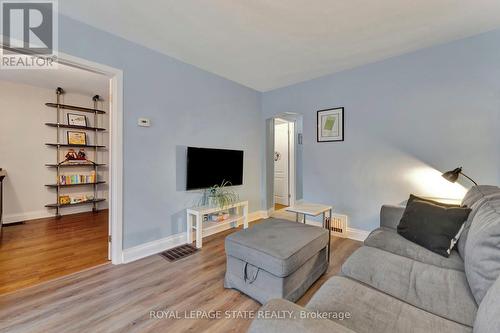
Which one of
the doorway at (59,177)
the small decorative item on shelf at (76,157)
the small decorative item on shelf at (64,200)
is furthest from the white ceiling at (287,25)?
the small decorative item on shelf at (64,200)

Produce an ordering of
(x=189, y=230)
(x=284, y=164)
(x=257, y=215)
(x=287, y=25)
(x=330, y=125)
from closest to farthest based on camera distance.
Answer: (x=287, y=25), (x=189, y=230), (x=330, y=125), (x=257, y=215), (x=284, y=164)

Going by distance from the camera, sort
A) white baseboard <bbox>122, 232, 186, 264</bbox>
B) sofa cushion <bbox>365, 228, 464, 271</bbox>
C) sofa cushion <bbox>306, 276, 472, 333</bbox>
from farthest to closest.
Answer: white baseboard <bbox>122, 232, 186, 264</bbox>
sofa cushion <bbox>365, 228, 464, 271</bbox>
sofa cushion <bbox>306, 276, 472, 333</bbox>

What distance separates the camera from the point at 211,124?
3223mm

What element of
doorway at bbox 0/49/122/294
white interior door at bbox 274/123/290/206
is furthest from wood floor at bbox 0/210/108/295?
white interior door at bbox 274/123/290/206

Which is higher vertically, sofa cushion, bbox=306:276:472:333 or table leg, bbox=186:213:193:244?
sofa cushion, bbox=306:276:472:333

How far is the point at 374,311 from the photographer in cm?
97

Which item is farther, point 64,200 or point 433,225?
point 64,200

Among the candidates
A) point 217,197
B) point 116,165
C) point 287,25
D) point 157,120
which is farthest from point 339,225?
point 116,165

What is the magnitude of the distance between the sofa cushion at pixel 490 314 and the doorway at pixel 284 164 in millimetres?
4074

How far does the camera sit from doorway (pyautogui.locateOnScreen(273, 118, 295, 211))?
16.2 ft

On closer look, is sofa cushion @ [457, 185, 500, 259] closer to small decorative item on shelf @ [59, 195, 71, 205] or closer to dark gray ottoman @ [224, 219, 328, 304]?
dark gray ottoman @ [224, 219, 328, 304]

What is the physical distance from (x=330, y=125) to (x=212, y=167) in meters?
1.83

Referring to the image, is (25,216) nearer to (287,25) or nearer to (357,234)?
(287,25)

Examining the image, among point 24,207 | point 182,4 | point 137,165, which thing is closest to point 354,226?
point 137,165
